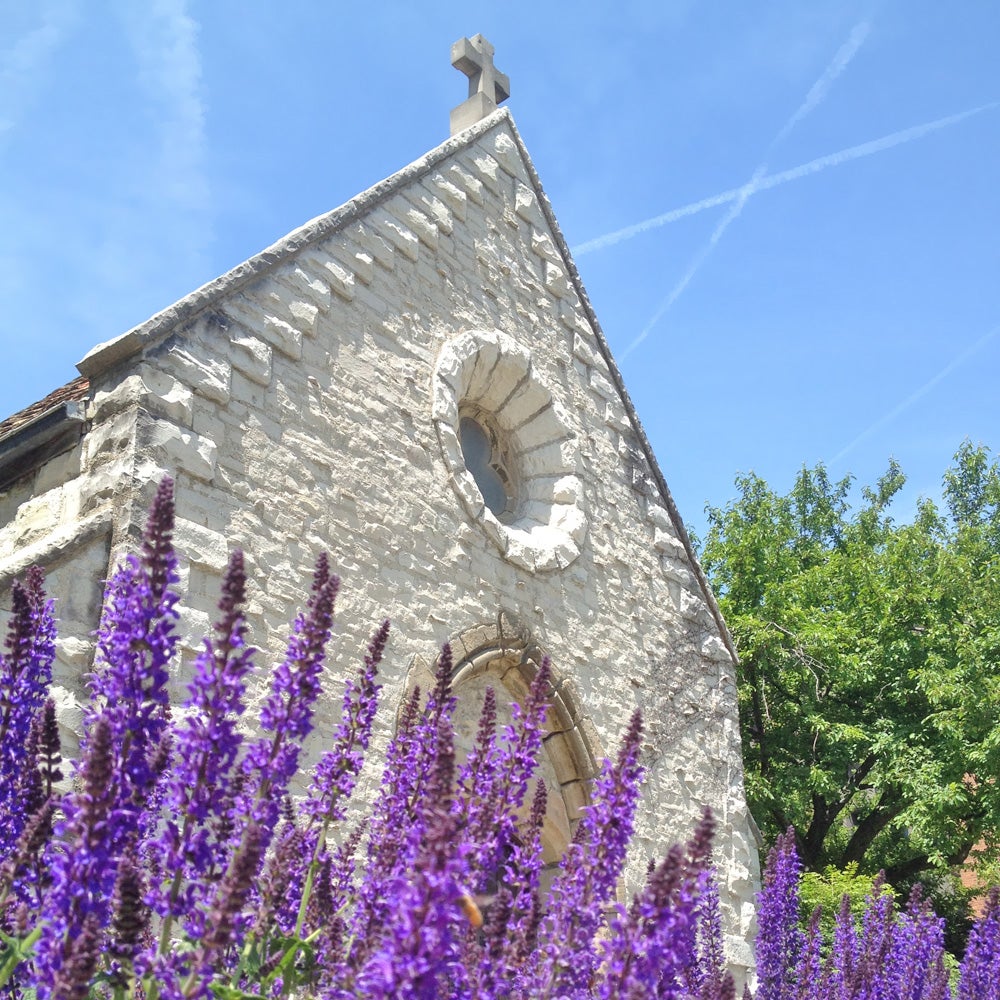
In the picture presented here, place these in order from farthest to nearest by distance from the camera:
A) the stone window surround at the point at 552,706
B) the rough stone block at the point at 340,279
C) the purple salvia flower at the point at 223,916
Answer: the stone window surround at the point at 552,706
the rough stone block at the point at 340,279
the purple salvia flower at the point at 223,916

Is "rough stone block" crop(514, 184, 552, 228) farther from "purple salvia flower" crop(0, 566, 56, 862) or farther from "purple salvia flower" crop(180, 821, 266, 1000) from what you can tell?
"purple salvia flower" crop(180, 821, 266, 1000)

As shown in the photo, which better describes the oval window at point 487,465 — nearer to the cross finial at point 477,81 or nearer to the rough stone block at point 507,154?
the rough stone block at point 507,154

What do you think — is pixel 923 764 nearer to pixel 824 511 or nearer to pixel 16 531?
pixel 824 511

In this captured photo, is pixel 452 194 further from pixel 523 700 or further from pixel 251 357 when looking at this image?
pixel 523 700

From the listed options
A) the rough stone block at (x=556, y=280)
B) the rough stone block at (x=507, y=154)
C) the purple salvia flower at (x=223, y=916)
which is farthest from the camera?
the rough stone block at (x=556, y=280)

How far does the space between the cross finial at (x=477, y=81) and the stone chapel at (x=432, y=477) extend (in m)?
0.03

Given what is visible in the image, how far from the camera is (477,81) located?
926 centimetres

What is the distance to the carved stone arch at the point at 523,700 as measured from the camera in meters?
6.87

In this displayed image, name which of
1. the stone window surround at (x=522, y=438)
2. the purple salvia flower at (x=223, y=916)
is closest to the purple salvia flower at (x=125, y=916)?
the purple salvia flower at (x=223, y=916)

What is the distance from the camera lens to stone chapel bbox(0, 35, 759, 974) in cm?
549

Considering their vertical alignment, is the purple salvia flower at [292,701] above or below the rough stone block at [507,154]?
below

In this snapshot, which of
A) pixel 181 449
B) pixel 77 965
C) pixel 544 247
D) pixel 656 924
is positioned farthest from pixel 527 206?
pixel 77 965

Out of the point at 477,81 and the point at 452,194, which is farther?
the point at 477,81

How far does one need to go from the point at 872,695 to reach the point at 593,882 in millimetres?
14810
